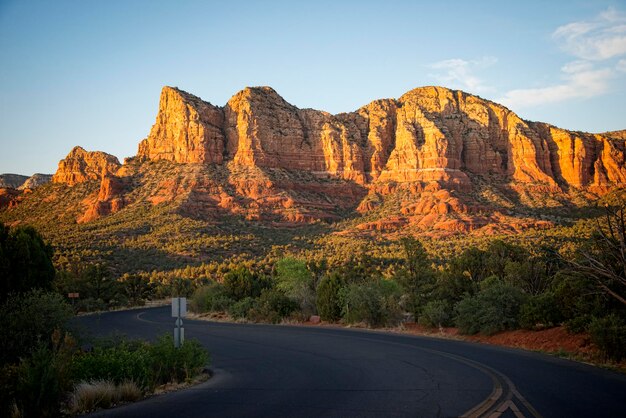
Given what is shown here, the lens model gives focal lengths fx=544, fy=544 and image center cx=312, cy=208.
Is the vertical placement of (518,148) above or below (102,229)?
above

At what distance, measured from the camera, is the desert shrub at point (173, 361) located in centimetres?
1386

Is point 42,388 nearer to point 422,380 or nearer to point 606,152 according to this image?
point 422,380

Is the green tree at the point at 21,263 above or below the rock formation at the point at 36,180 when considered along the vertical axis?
below

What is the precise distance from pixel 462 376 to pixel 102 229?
81886 mm

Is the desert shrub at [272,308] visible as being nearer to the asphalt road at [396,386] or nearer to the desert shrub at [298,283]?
the desert shrub at [298,283]

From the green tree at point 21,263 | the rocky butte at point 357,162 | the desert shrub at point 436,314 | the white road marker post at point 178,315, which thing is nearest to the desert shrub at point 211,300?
the desert shrub at point 436,314

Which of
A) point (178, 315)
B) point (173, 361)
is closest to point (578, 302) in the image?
point (178, 315)

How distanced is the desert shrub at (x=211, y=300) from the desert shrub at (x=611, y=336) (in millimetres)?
33892

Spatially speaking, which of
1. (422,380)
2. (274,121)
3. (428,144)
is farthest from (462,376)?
(274,121)

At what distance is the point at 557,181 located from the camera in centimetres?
11994

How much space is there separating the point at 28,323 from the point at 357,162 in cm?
11923

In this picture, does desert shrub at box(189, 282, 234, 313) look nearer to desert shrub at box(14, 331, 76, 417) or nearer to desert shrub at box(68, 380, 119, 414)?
desert shrub at box(68, 380, 119, 414)

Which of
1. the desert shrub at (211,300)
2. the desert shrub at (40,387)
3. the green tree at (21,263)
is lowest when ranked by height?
the desert shrub at (211,300)

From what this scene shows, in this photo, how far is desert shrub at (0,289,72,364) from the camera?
12.9 meters
